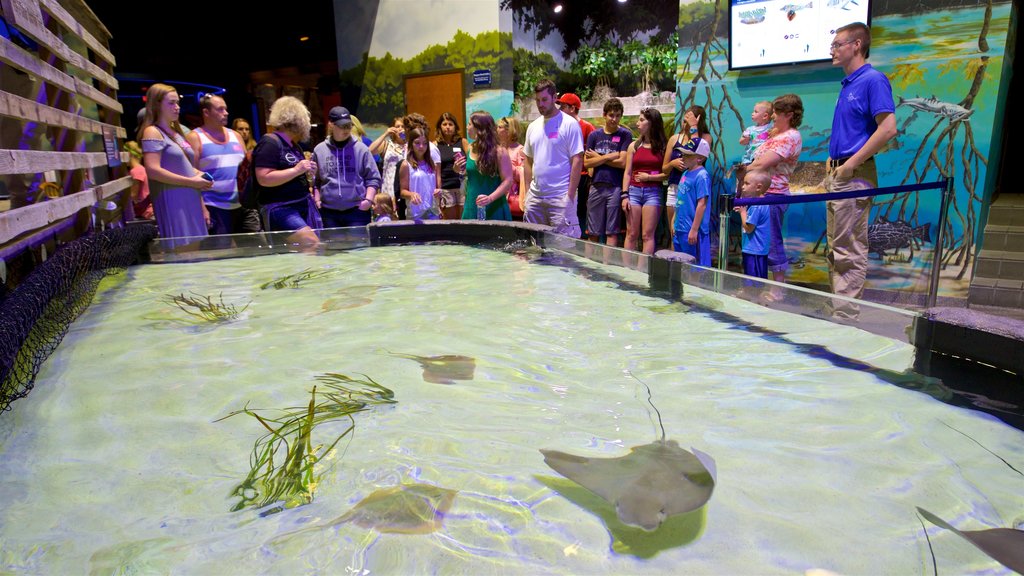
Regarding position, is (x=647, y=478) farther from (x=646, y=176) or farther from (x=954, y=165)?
(x=954, y=165)

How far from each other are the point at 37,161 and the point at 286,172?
160cm

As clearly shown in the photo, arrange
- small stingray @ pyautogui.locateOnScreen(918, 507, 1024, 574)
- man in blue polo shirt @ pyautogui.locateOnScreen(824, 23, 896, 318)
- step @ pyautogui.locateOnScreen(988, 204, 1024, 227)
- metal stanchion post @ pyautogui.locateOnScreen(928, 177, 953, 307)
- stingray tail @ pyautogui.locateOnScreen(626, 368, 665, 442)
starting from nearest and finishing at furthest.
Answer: small stingray @ pyautogui.locateOnScreen(918, 507, 1024, 574) → stingray tail @ pyautogui.locateOnScreen(626, 368, 665, 442) → metal stanchion post @ pyautogui.locateOnScreen(928, 177, 953, 307) → man in blue polo shirt @ pyautogui.locateOnScreen(824, 23, 896, 318) → step @ pyautogui.locateOnScreen(988, 204, 1024, 227)

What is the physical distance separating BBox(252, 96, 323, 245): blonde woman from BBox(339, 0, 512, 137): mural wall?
20.2ft

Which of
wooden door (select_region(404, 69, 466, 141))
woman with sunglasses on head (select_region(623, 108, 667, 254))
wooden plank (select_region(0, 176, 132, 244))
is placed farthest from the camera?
wooden door (select_region(404, 69, 466, 141))

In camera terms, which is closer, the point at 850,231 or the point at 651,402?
the point at 651,402

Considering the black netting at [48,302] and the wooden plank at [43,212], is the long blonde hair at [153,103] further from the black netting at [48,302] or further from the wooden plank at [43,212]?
the black netting at [48,302]

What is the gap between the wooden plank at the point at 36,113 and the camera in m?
2.44

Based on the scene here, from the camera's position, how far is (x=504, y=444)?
153 cm

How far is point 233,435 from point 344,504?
0.53m

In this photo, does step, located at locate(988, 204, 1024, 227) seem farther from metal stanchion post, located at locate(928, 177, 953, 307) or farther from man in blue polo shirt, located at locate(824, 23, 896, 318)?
metal stanchion post, located at locate(928, 177, 953, 307)

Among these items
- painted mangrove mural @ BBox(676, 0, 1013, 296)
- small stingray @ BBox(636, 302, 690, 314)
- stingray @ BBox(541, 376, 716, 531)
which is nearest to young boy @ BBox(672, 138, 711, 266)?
painted mangrove mural @ BBox(676, 0, 1013, 296)

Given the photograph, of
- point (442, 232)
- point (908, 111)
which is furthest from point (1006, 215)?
point (442, 232)

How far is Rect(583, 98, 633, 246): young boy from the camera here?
5918 mm

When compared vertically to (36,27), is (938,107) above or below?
below
